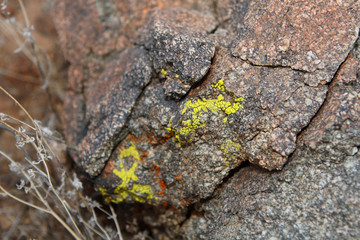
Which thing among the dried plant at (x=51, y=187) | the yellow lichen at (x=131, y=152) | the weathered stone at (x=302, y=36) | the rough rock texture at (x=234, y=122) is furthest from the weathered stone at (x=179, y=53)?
the dried plant at (x=51, y=187)

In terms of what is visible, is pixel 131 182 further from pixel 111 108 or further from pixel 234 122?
pixel 234 122

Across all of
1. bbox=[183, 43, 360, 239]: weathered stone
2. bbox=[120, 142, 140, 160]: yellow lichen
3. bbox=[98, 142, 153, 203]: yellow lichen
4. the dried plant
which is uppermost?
bbox=[183, 43, 360, 239]: weathered stone

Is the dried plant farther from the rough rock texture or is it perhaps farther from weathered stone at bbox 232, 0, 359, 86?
weathered stone at bbox 232, 0, 359, 86

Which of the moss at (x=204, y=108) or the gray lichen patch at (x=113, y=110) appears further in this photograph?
the gray lichen patch at (x=113, y=110)

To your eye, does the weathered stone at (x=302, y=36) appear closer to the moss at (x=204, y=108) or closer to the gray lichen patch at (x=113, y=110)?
the moss at (x=204, y=108)

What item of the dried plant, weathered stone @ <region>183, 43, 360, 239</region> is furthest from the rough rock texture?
the dried plant

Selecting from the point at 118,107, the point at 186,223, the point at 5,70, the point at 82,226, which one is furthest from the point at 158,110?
the point at 5,70

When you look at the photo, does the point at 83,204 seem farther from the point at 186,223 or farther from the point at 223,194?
the point at 223,194
